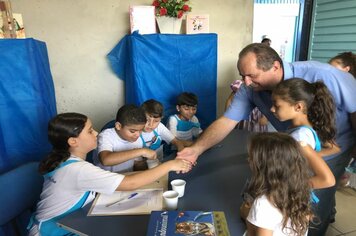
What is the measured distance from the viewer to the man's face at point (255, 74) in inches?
64.9

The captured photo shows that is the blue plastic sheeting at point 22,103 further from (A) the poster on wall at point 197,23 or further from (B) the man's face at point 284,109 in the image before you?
(B) the man's face at point 284,109

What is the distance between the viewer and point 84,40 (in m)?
3.01

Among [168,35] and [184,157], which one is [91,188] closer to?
[184,157]

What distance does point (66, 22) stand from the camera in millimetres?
2916

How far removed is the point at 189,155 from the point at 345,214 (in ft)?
6.79

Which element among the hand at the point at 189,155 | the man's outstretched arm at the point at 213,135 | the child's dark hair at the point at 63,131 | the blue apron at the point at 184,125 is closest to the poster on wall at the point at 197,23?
the blue apron at the point at 184,125

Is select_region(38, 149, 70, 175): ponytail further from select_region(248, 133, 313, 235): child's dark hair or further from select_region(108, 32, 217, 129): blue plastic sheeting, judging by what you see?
select_region(108, 32, 217, 129): blue plastic sheeting

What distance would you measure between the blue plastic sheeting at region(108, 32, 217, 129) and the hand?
1.21m

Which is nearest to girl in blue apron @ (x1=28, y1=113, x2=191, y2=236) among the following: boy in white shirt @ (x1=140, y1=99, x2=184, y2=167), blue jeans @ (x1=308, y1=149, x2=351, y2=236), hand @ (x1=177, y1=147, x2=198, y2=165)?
hand @ (x1=177, y1=147, x2=198, y2=165)

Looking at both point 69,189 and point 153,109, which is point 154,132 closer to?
point 153,109

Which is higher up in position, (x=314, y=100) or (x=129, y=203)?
(x=314, y=100)

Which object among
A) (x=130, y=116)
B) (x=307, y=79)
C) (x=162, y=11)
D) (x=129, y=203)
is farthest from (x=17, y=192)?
(x=162, y=11)

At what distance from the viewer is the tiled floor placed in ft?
8.20

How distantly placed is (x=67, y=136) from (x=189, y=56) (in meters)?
2.00
